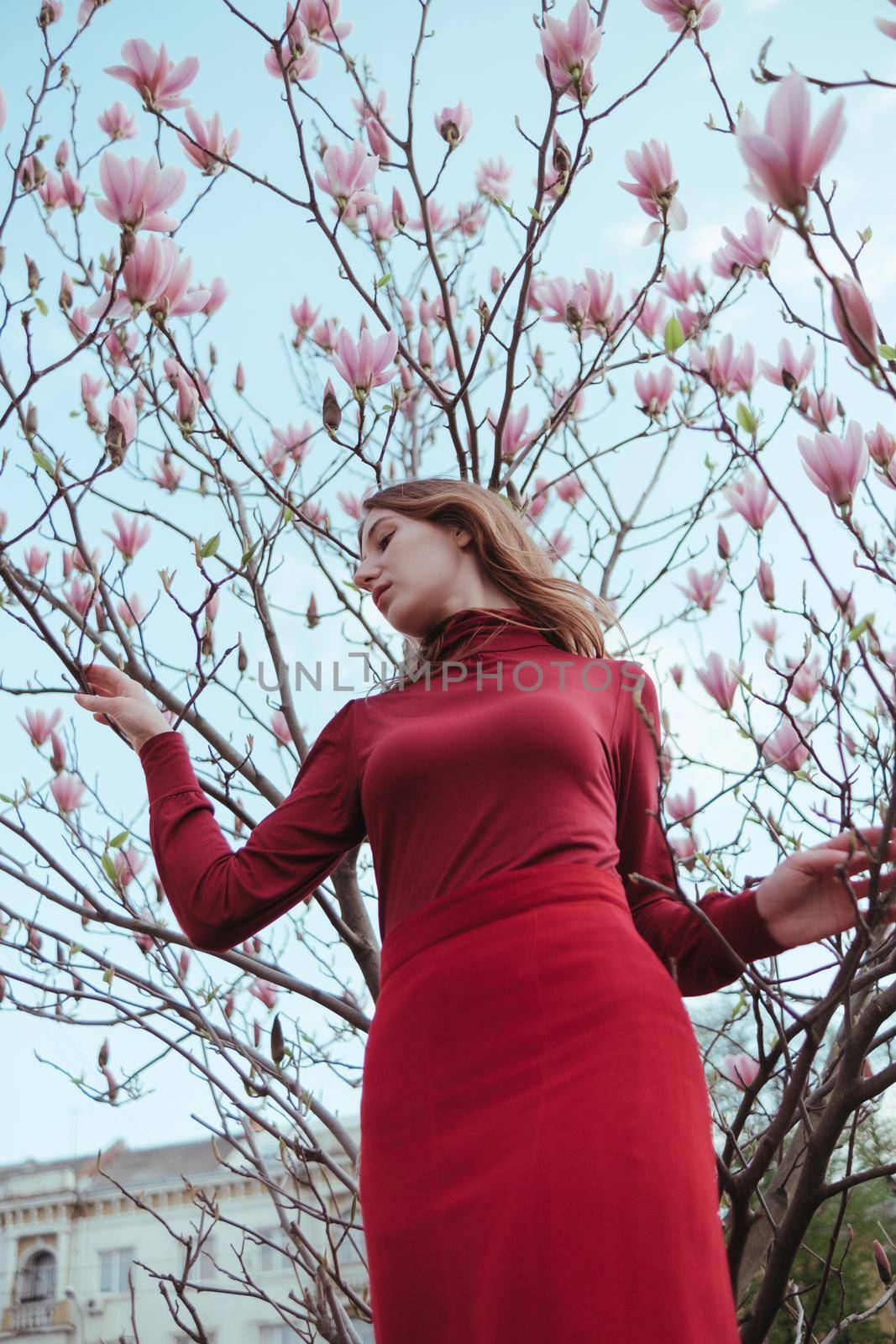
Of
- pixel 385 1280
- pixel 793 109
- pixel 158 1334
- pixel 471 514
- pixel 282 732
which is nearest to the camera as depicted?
pixel 793 109

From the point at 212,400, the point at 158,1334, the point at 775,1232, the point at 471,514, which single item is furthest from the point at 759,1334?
the point at 158,1334

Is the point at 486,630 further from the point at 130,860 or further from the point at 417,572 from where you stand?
the point at 130,860

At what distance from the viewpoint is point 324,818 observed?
136 cm

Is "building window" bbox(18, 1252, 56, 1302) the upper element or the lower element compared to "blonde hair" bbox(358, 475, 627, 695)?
upper

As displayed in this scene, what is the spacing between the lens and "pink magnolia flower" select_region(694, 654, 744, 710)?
1939 millimetres

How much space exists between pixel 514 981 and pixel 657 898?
27cm

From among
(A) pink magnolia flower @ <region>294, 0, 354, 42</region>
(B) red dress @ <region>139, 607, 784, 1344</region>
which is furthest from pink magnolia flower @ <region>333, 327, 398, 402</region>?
(A) pink magnolia flower @ <region>294, 0, 354, 42</region>

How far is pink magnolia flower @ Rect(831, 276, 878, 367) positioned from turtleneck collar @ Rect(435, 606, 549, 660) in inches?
26.5

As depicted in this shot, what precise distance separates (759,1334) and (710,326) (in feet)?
5.73

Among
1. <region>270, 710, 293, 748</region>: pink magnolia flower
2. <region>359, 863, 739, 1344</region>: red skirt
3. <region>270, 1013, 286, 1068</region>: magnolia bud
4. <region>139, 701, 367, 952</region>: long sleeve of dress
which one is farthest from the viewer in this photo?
<region>270, 710, 293, 748</region>: pink magnolia flower

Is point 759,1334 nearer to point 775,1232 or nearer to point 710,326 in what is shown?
point 775,1232

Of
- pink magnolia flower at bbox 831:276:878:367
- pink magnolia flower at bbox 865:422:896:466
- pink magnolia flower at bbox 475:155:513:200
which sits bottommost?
pink magnolia flower at bbox 831:276:878:367

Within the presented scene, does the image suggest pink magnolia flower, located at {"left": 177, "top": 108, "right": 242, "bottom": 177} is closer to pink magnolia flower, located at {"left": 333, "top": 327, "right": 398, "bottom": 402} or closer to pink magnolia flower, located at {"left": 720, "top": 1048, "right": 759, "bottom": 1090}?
pink magnolia flower, located at {"left": 333, "top": 327, "right": 398, "bottom": 402}

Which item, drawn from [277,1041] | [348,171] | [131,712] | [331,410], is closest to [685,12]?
[348,171]
